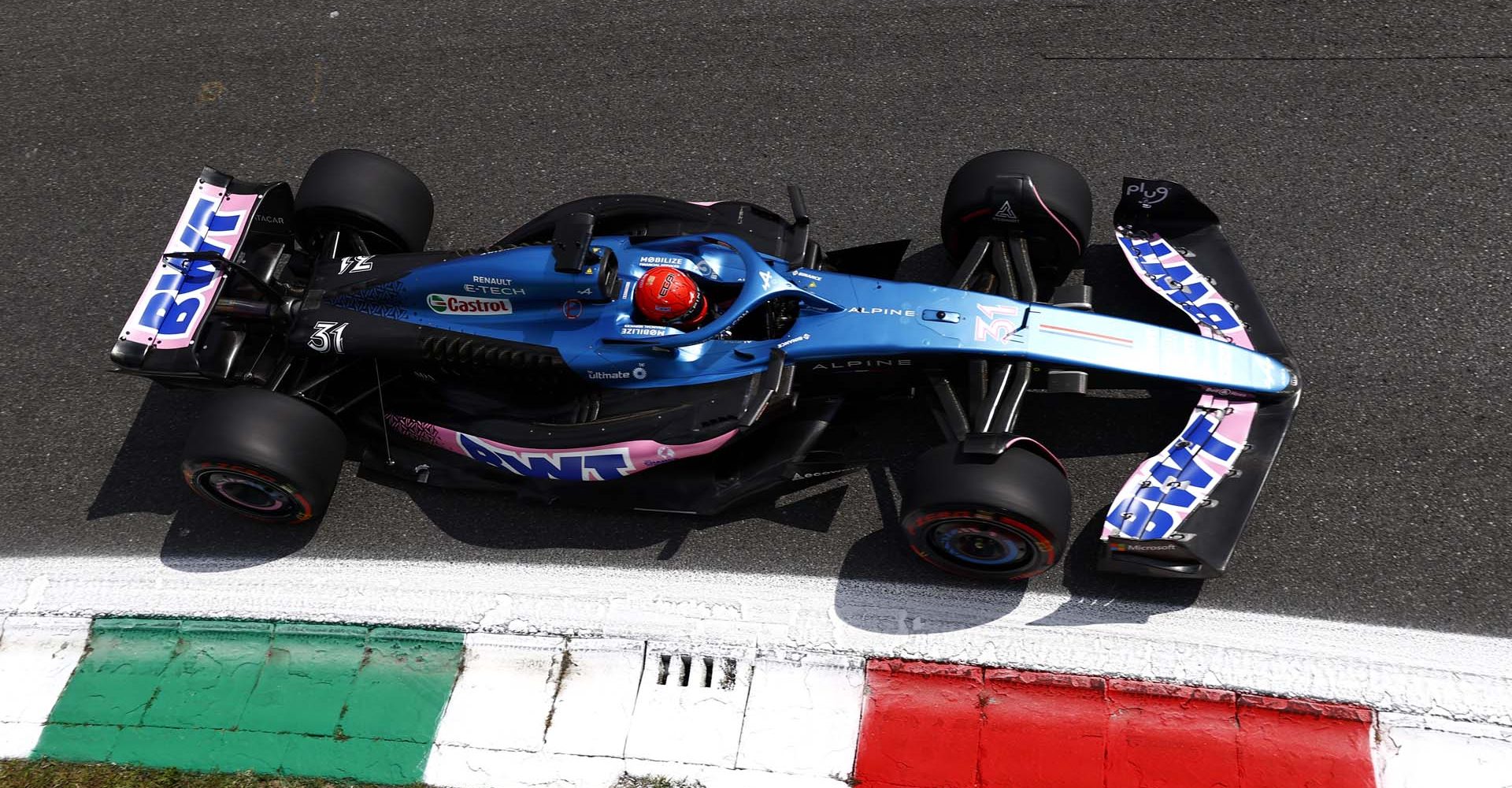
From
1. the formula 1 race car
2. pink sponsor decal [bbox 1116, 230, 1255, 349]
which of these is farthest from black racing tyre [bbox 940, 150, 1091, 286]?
pink sponsor decal [bbox 1116, 230, 1255, 349]

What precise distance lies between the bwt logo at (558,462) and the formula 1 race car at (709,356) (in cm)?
2

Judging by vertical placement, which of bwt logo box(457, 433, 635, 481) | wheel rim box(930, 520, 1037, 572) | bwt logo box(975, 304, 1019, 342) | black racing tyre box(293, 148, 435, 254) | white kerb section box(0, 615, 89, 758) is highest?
black racing tyre box(293, 148, 435, 254)

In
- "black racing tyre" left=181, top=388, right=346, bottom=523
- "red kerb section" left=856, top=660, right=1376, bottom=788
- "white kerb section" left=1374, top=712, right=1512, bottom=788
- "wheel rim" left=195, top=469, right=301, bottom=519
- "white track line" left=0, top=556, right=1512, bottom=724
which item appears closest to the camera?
"white kerb section" left=1374, top=712, right=1512, bottom=788

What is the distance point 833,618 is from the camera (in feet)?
18.2

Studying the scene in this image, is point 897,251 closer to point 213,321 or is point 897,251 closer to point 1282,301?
point 1282,301

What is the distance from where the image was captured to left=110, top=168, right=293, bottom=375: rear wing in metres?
5.68

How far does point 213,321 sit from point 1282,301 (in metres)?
5.98

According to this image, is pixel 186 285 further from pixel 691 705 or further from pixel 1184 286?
pixel 1184 286

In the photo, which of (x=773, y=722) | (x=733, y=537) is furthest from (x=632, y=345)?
(x=773, y=722)

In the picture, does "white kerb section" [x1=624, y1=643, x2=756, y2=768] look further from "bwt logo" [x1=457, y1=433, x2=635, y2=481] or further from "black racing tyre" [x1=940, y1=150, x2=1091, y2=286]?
"black racing tyre" [x1=940, y1=150, x2=1091, y2=286]

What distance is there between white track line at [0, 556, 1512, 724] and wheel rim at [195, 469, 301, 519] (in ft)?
1.20

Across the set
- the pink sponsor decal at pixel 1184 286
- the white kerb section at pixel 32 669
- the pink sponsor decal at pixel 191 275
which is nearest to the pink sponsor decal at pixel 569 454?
the pink sponsor decal at pixel 191 275

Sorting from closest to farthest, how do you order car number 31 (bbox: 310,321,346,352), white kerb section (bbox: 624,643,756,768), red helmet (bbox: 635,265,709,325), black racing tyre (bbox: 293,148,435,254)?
white kerb section (bbox: 624,643,756,768) < red helmet (bbox: 635,265,709,325) < car number 31 (bbox: 310,321,346,352) < black racing tyre (bbox: 293,148,435,254)

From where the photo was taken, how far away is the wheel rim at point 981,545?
5039 mm
